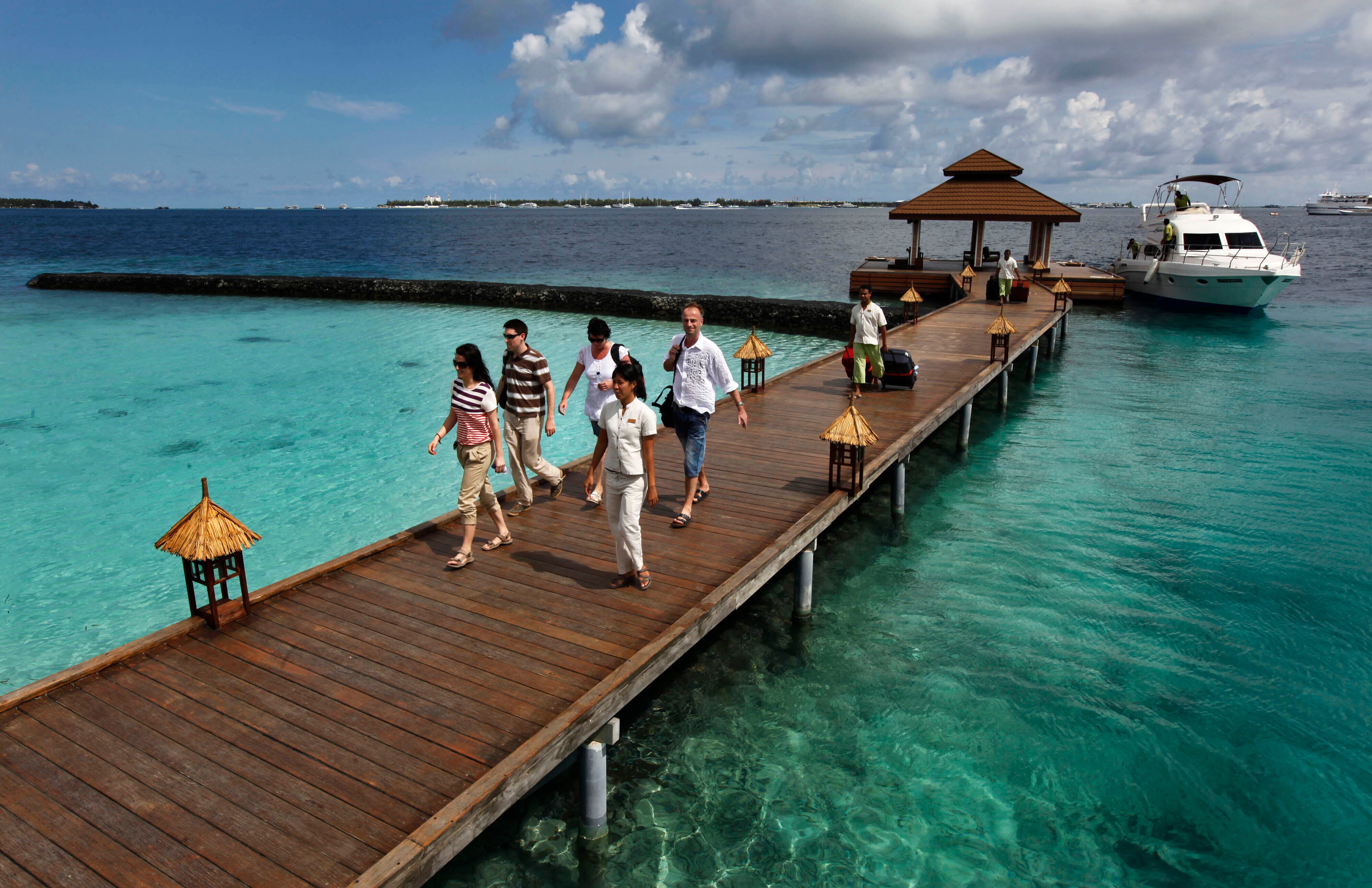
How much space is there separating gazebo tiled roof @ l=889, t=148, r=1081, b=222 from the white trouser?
27686 mm

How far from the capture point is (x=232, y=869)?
388 cm

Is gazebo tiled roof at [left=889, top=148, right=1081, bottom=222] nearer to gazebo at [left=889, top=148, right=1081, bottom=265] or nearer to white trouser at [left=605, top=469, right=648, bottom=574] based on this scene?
gazebo at [left=889, top=148, right=1081, bottom=265]

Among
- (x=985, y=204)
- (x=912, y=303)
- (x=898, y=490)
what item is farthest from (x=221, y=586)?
(x=985, y=204)

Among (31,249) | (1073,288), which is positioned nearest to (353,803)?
(1073,288)

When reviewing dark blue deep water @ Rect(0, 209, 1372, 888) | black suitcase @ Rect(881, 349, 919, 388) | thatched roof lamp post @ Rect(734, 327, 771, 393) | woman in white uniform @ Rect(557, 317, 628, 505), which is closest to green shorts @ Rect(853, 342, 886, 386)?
black suitcase @ Rect(881, 349, 919, 388)

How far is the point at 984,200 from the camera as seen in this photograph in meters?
31.8

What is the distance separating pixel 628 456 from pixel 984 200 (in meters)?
30.6

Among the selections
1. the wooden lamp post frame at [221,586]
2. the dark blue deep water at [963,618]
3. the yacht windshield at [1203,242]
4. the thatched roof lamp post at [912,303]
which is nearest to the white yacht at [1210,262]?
the yacht windshield at [1203,242]

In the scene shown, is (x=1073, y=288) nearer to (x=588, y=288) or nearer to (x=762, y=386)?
(x=588, y=288)

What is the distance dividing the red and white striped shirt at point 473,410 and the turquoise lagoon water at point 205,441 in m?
4.70

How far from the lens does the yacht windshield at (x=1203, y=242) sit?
3092 centimetres

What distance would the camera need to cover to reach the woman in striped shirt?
21.9ft

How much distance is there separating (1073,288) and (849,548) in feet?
90.4

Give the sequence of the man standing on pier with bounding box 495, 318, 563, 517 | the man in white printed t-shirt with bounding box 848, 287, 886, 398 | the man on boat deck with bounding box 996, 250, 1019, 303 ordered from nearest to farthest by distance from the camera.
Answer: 1. the man standing on pier with bounding box 495, 318, 563, 517
2. the man in white printed t-shirt with bounding box 848, 287, 886, 398
3. the man on boat deck with bounding box 996, 250, 1019, 303
